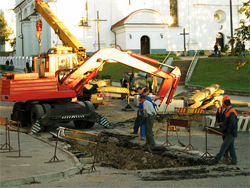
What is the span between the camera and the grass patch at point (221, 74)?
33.8m

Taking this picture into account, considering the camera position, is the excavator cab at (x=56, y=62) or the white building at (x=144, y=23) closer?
the excavator cab at (x=56, y=62)

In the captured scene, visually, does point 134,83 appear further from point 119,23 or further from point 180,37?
point 180,37

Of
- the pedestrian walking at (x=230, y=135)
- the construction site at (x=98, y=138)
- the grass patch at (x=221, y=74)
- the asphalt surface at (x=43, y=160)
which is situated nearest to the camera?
the asphalt surface at (x=43, y=160)

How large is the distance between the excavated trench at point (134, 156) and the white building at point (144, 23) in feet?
143

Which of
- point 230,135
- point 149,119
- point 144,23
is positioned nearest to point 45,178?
point 230,135

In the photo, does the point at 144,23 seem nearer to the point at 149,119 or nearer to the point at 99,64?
the point at 99,64

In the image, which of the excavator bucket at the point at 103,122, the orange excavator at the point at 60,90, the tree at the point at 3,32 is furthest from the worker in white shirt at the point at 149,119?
the tree at the point at 3,32

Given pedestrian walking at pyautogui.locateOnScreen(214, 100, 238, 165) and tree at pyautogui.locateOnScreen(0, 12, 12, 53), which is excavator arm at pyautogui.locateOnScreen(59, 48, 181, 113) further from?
tree at pyautogui.locateOnScreen(0, 12, 12, 53)

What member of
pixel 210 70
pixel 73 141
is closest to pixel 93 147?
pixel 73 141

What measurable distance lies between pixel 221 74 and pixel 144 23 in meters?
20.9

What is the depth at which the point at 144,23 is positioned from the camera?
183 feet

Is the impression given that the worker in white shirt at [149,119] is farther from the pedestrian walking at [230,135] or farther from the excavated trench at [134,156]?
the pedestrian walking at [230,135]

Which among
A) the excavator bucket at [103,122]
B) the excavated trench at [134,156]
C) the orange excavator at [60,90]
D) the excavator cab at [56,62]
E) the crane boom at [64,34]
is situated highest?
the crane boom at [64,34]

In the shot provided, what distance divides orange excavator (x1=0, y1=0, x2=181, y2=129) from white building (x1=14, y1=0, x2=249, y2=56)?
3848 centimetres
